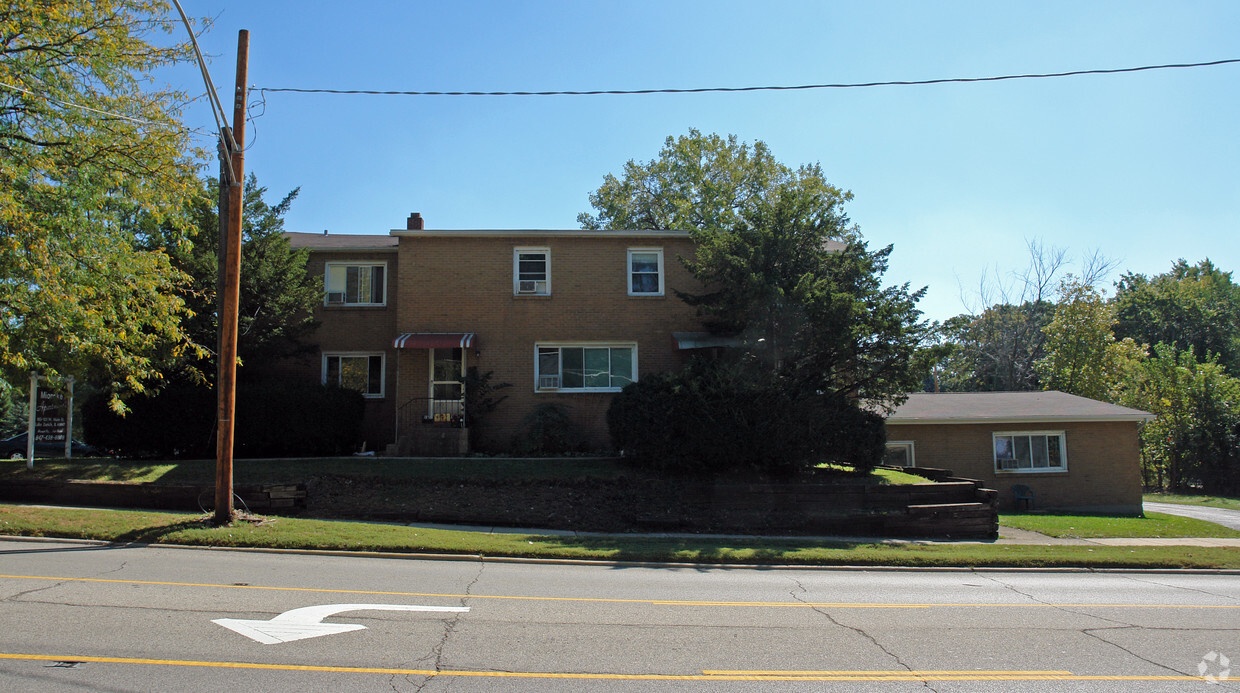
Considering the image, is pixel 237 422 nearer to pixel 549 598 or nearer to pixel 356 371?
pixel 356 371

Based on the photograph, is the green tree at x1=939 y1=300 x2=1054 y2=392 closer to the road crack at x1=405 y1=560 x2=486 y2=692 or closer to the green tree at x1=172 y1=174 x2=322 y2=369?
the green tree at x1=172 y1=174 x2=322 y2=369

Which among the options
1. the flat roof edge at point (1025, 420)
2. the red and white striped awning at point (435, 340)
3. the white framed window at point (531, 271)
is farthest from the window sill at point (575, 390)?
the flat roof edge at point (1025, 420)

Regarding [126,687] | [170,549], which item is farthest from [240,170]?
[126,687]

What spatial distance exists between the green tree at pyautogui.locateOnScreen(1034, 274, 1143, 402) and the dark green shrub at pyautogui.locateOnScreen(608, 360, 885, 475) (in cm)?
2435

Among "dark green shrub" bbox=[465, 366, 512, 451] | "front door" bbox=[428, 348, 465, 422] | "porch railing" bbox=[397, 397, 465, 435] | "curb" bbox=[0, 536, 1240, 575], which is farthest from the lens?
"front door" bbox=[428, 348, 465, 422]

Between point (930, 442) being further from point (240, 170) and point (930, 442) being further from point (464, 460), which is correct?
point (240, 170)

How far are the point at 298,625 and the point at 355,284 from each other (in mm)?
17145

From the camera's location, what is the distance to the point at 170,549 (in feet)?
34.9

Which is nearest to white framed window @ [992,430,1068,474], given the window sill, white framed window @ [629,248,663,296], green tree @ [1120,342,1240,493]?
white framed window @ [629,248,663,296]

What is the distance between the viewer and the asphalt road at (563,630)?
528 cm

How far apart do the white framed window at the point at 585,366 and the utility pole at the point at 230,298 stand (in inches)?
377

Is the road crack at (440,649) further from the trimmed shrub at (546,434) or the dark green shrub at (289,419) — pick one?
the dark green shrub at (289,419)

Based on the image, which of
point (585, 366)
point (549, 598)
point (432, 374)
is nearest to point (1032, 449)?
point (585, 366)

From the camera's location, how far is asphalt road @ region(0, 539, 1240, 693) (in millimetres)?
5281
